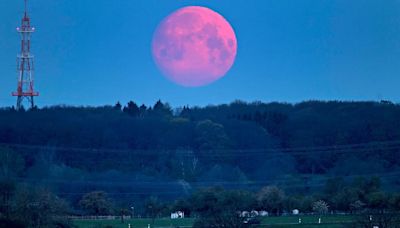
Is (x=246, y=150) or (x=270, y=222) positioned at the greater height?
(x=246, y=150)

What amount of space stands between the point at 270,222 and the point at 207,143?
38898mm

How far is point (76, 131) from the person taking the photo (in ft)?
309

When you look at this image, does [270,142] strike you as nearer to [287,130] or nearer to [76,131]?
[287,130]

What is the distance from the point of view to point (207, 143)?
92875 millimetres

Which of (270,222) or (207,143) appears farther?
(207,143)

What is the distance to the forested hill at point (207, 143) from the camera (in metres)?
83.1

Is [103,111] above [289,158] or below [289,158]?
above

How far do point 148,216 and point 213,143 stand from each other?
95.9ft

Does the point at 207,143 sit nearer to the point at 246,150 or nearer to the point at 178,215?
the point at 246,150

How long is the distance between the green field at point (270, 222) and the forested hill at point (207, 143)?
Result: 1876 centimetres

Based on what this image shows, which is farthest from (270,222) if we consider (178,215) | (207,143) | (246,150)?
(246,150)

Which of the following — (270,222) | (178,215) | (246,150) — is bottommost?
(270,222)

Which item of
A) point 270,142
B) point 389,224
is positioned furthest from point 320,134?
point 389,224

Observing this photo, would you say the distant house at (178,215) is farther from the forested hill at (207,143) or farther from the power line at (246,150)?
the power line at (246,150)
